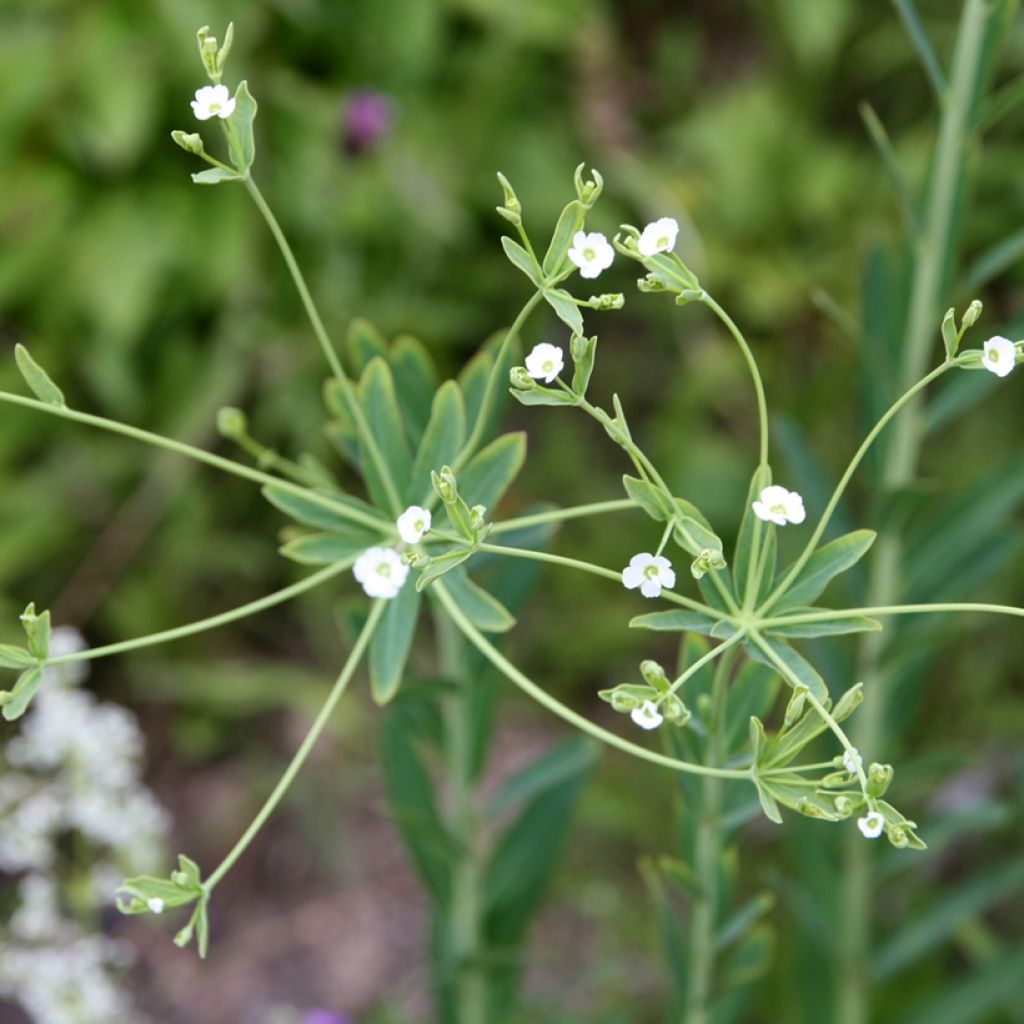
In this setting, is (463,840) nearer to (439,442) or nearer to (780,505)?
(439,442)

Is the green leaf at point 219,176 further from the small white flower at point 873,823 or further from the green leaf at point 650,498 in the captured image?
the small white flower at point 873,823

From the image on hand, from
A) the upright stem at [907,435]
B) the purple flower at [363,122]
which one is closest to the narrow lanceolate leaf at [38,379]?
Answer: the upright stem at [907,435]

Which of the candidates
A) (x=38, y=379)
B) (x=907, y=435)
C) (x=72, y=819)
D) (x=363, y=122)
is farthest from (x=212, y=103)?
(x=363, y=122)

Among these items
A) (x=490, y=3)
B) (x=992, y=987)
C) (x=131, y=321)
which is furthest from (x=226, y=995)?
(x=490, y=3)

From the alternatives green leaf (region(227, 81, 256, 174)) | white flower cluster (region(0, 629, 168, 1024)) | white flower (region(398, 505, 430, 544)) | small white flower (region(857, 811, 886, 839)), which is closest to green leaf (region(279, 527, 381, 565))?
white flower (region(398, 505, 430, 544))

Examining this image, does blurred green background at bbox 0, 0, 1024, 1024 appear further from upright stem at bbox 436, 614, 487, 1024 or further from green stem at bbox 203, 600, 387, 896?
green stem at bbox 203, 600, 387, 896
